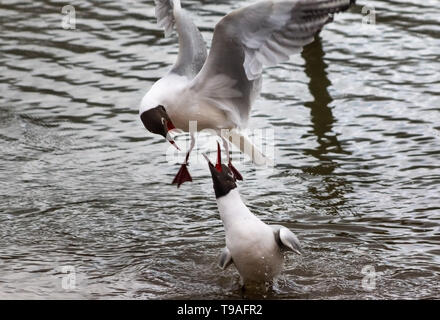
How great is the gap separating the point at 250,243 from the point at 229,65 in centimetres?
117

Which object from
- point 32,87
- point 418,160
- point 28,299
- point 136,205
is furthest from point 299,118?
point 28,299

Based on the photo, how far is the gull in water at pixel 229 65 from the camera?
541 cm

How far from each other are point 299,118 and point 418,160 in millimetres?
1250

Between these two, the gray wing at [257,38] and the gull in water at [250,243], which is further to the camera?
the gray wing at [257,38]

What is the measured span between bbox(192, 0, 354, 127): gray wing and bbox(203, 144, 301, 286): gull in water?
781 millimetres

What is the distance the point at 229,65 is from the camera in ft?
18.9

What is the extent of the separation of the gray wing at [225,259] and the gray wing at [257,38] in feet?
3.35

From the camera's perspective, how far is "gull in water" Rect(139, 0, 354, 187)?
541 centimetres

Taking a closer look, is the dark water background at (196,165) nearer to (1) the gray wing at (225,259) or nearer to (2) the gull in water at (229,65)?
(1) the gray wing at (225,259)

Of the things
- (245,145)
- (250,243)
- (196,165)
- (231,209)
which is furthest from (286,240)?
(196,165)

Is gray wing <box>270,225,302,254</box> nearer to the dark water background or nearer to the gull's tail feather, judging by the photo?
the dark water background

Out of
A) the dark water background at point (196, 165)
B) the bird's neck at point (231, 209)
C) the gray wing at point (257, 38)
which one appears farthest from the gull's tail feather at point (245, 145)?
the bird's neck at point (231, 209)

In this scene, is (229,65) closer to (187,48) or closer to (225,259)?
(187,48)

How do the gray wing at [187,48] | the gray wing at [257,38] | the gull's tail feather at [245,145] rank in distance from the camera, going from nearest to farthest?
the gray wing at [257,38] → the gray wing at [187,48] → the gull's tail feather at [245,145]
